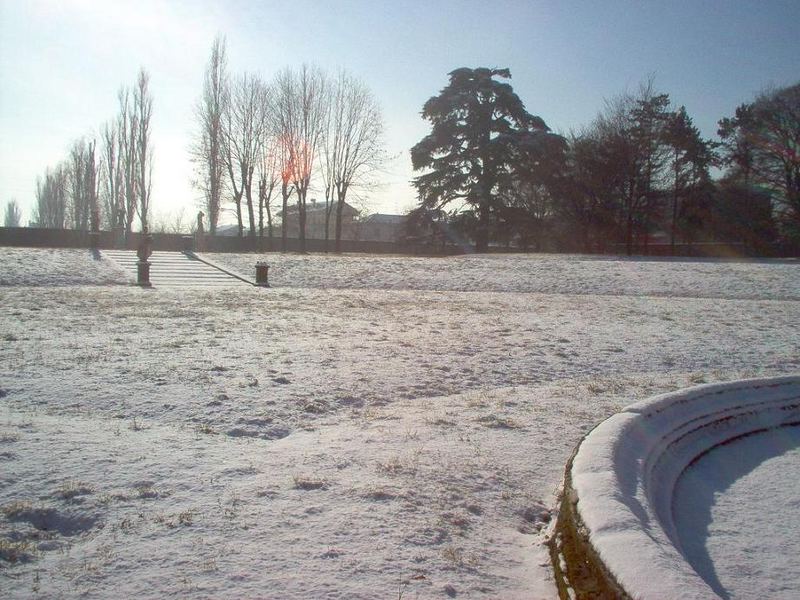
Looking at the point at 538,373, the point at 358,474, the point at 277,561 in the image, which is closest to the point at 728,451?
the point at 538,373

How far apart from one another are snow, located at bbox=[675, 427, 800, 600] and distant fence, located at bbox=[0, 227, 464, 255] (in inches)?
1207

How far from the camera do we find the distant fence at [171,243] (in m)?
34.2

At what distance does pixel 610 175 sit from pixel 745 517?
34.5 m

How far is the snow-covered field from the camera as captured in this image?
2.46 meters

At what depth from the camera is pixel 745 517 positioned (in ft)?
10.9

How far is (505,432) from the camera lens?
14.3 ft

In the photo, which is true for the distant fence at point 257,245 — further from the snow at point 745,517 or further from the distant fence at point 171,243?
the snow at point 745,517

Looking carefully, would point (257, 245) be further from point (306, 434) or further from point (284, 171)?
point (306, 434)

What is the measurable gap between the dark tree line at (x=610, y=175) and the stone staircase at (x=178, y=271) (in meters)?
16.8

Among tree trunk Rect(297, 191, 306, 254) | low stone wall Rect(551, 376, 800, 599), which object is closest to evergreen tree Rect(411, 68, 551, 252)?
tree trunk Rect(297, 191, 306, 254)

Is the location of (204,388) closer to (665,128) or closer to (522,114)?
(522,114)

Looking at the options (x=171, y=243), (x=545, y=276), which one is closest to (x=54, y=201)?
(x=171, y=243)

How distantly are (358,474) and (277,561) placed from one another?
38.8 inches

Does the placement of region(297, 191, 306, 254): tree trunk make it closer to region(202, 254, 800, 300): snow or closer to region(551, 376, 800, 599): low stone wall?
region(202, 254, 800, 300): snow
